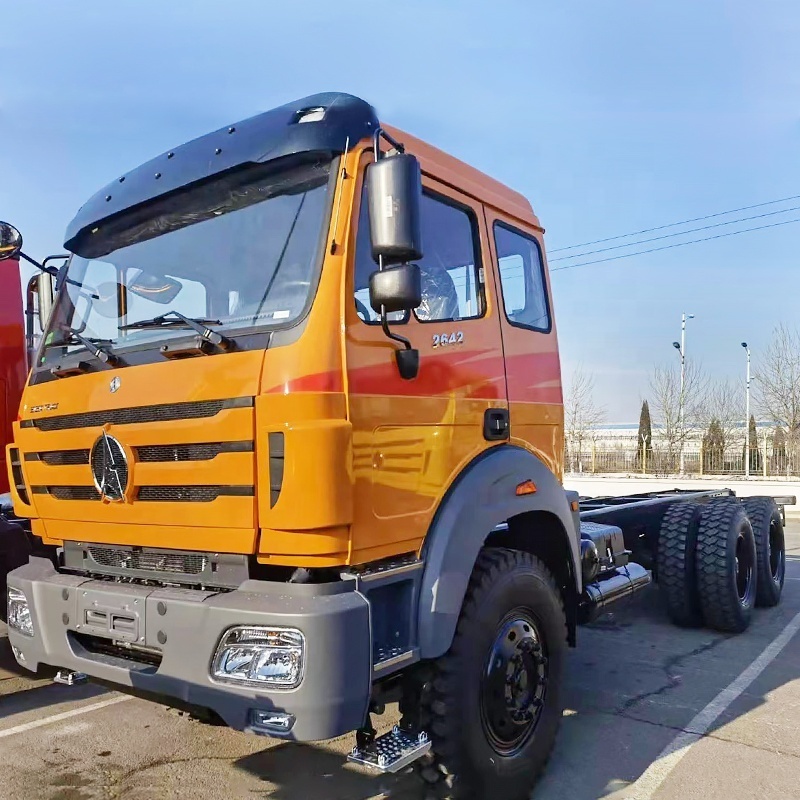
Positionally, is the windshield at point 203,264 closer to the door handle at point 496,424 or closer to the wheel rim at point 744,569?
the door handle at point 496,424

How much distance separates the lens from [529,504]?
369cm

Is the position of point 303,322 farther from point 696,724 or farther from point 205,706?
point 696,724

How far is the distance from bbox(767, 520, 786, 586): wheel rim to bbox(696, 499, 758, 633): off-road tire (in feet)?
3.28

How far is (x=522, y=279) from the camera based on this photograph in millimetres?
4109

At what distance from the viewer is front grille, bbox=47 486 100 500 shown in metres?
3.33

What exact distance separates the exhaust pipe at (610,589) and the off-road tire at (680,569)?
855 millimetres

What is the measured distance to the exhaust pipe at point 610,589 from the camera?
15.0 feet

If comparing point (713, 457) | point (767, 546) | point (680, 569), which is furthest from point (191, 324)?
point (713, 457)

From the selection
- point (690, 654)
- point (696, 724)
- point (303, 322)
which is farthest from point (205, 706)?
point (690, 654)

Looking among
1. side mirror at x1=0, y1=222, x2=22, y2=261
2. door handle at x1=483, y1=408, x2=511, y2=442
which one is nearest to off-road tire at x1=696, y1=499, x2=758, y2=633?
door handle at x1=483, y1=408, x2=511, y2=442

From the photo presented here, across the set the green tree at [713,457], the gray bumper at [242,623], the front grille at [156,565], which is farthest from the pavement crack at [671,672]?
the green tree at [713,457]

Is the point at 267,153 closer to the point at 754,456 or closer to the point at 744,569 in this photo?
the point at 744,569

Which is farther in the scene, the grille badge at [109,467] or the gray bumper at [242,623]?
the grille badge at [109,467]

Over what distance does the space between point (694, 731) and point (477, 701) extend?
180cm
